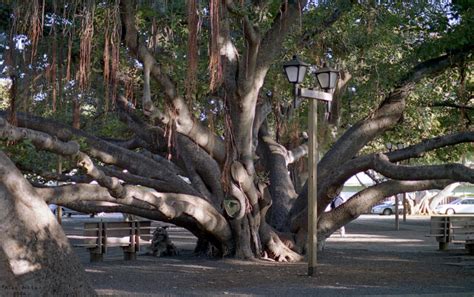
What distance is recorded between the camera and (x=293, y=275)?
545 inches

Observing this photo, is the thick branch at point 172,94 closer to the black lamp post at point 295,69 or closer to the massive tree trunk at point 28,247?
the black lamp post at point 295,69

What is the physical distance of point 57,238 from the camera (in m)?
8.52

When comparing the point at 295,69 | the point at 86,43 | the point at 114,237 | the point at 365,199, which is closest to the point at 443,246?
the point at 365,199

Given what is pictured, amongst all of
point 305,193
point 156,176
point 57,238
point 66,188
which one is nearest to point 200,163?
point 156,176

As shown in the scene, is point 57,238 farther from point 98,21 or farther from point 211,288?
point 98,21

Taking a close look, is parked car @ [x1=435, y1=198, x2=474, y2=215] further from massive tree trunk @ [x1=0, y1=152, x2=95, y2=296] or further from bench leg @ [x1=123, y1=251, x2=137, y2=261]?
massive tree trunk @ [x1=0, y1=152, x2=95, y2=296]

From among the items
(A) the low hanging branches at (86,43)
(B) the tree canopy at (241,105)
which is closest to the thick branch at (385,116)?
(B) the tree canopy at (241,105)

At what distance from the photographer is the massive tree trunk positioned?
320 inches

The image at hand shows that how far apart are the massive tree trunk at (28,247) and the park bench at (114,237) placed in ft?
27.4

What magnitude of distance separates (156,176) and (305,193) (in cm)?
390

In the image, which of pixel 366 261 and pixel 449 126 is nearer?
pixel 366 261

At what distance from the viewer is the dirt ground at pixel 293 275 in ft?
37.9

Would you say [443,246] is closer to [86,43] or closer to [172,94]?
[172,94]

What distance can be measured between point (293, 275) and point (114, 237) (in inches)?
209
